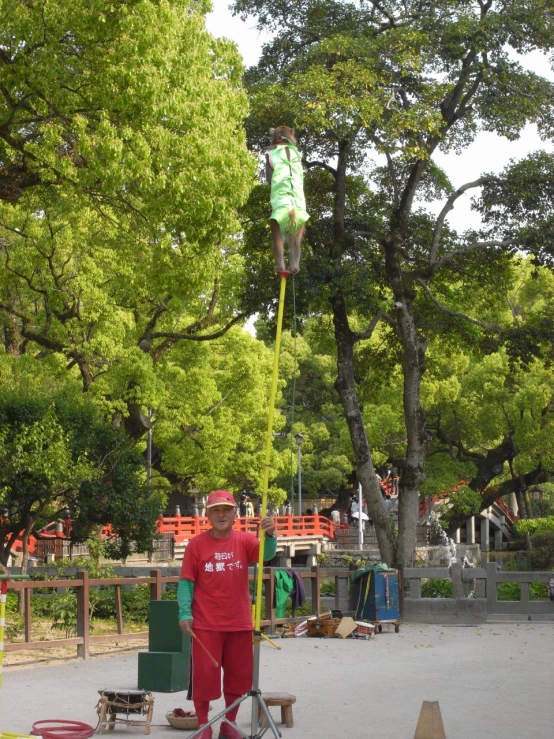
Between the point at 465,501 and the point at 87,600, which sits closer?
the point at 87,600

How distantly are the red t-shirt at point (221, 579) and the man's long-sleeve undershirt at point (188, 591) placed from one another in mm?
38

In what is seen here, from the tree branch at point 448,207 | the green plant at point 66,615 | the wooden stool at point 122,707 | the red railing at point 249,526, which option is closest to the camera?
the wooden stool at point 122,707

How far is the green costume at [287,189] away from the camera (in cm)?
735

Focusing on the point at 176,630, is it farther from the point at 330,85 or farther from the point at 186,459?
the point at 186,459

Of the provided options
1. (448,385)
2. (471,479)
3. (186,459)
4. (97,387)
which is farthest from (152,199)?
(471,479)

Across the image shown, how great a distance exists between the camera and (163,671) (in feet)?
31.7

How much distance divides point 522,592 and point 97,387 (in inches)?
519

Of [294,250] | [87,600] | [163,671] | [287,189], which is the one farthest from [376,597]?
[287,189]

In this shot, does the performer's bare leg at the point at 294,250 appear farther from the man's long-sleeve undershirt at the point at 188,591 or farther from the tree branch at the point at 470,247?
the tree branch at the point at 470,247

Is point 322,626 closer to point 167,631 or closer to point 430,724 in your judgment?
point 167,631

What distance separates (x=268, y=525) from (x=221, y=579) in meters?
0.56

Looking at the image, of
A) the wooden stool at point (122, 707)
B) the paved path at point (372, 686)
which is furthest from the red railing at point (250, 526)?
the wooden stool at point (122, 707)

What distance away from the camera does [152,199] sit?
15.8 metres

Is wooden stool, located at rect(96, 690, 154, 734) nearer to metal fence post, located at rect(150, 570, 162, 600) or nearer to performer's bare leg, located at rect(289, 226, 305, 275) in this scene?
performer's bare leg, located at rect(289, 226, 305, 275)
